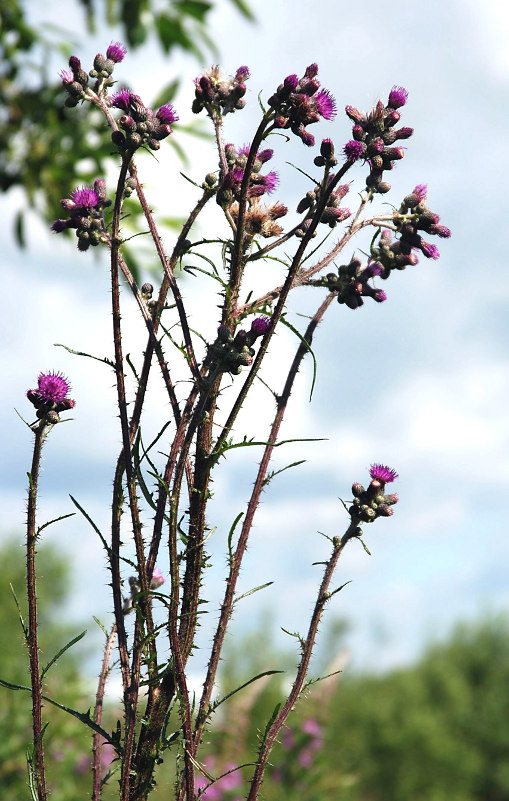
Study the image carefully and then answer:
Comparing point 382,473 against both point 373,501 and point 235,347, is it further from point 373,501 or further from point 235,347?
point 235,347

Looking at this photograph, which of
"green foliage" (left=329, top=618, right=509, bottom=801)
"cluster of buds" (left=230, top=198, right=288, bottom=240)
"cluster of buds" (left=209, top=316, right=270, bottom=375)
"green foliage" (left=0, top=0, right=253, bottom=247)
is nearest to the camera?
"cluster of buds" (left=209, top=316, right=270, bottom=375)

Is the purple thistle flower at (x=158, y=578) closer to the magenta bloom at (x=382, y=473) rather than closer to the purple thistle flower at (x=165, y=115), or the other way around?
the magenta bloom at (x=382, y=473)

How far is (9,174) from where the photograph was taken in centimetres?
376

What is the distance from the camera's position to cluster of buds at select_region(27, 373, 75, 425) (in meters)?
1.35

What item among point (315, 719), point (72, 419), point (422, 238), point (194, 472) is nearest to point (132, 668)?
point (194, 472)

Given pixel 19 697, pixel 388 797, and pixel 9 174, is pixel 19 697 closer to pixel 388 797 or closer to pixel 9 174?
pixel 9 174

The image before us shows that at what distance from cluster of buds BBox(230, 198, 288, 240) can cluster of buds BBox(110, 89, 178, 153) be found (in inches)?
6.2

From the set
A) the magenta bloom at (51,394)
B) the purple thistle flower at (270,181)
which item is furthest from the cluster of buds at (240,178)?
the magenta bloom at (51,394)

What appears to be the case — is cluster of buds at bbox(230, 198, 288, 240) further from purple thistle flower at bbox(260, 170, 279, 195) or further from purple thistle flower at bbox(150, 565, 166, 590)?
purple thistle flower at bbox(150, 565, 166, 590)

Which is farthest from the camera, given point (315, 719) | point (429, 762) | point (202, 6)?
point (429, 762)

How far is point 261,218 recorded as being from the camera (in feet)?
4.36

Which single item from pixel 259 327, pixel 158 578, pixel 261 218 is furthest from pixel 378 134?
pixel 158 578

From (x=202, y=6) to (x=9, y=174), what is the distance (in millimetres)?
1071

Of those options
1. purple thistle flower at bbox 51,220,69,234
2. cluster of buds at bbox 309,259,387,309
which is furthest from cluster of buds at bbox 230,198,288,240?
purple thistle flower at bbox 51,220,69,234
